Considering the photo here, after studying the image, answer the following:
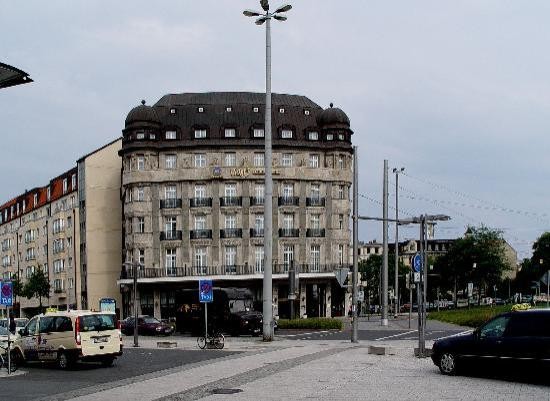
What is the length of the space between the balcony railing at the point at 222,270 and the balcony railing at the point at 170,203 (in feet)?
18.8

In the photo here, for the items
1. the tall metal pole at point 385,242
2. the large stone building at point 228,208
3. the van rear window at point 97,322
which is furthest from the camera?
the large stone building at point 228,208

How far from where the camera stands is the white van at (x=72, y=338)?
24594mm

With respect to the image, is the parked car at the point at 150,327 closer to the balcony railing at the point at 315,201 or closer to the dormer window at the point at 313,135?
the balcony railing at the point at 315,201

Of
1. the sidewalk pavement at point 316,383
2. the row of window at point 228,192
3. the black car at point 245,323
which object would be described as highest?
the row of window at point 228,192

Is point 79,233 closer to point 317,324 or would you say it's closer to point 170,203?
point 170,203

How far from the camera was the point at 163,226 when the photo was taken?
8181 centimetres

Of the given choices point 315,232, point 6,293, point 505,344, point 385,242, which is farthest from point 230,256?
point 505,344

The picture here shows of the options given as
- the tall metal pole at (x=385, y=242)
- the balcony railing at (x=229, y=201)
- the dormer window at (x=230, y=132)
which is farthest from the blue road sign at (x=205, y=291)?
the dormer window at (x=230, y=132)

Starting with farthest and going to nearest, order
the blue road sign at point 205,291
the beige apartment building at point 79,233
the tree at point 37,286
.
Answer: the tree at point 37,286, the beige apartment building at point 79,233, the blue road sign at point 205,291

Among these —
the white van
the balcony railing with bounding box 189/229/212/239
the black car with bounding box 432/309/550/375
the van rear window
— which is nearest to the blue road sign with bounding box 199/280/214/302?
the white van

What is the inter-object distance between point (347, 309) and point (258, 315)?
35016 millimetres

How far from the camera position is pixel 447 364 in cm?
1969

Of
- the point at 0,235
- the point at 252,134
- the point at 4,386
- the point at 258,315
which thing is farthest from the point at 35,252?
the point at 4,386

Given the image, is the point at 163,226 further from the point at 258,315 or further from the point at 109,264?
the point at 258,315
